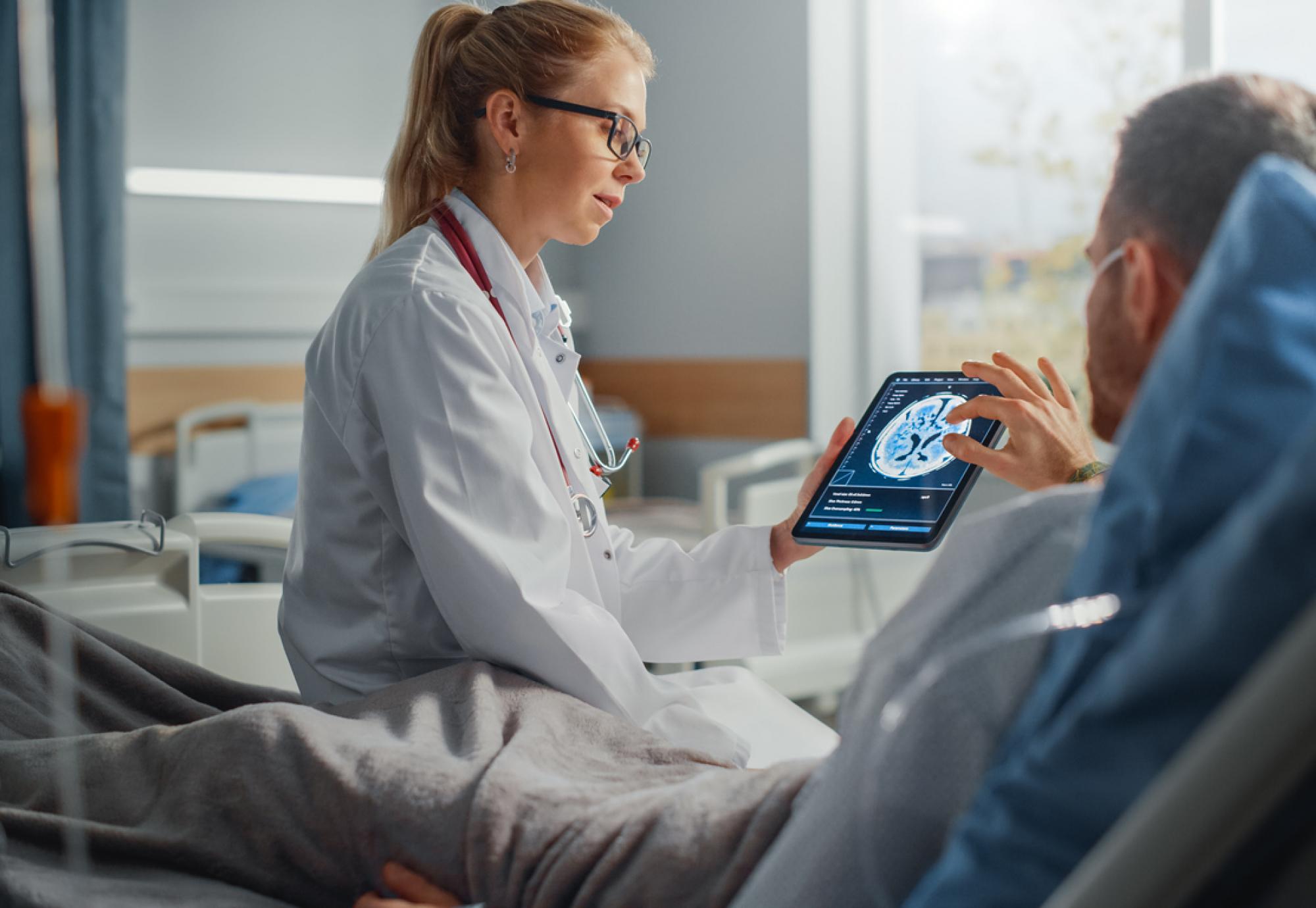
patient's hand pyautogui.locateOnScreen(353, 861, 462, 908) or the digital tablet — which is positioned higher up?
the digital tablet

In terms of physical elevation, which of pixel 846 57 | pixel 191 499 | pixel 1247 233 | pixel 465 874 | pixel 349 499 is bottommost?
pixel 191 499

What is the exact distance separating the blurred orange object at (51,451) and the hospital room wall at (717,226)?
306 centimetres

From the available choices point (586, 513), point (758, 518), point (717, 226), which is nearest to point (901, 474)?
point (586, 513)

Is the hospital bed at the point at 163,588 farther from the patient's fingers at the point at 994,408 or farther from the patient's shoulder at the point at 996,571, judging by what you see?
the patient's shoulder at the point at 996,571

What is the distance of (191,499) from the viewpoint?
3631mm

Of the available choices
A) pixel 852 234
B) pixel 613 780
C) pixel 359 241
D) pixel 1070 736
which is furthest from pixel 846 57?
pixel 1070 736

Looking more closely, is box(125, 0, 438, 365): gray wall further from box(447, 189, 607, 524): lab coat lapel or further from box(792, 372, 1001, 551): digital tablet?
box(792, 372, 1001, 551): digital tablet

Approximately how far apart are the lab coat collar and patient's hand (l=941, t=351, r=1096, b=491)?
539mm

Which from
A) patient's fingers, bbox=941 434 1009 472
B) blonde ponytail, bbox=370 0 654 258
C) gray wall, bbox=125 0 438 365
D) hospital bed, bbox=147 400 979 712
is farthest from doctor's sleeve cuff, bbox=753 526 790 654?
gray wall, bbox=125 0 438 365

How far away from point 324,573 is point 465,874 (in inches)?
22.4

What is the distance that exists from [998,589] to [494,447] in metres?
0.68

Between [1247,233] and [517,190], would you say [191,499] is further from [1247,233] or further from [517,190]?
[1247,233]

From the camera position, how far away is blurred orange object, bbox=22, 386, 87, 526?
0.70 metres

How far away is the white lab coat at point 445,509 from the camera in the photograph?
1177 millimetres
